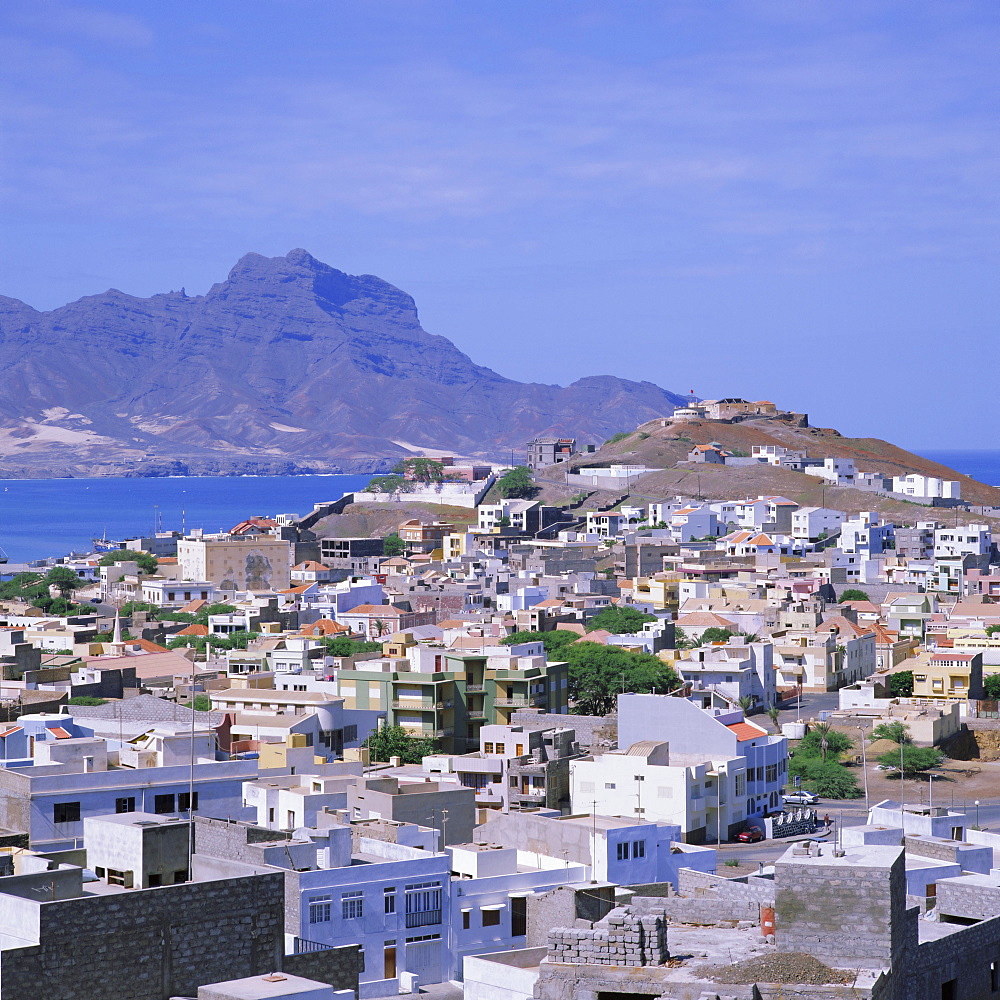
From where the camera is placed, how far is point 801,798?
28.2 meters

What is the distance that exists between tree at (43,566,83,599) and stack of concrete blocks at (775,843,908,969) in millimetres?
63310

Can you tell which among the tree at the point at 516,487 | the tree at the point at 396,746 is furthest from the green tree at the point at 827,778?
the tree at the point at 516,487

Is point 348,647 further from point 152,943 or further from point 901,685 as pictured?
point 152,943

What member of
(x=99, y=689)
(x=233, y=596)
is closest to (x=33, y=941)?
(x=99, y=689)

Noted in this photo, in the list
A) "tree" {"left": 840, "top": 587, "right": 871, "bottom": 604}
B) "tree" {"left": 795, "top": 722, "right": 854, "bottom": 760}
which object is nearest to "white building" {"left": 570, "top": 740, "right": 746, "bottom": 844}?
"tree" {"left": 795, "top": 722, "right": 854, "bottom": 760}

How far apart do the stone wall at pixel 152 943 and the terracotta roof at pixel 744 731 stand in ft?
62.4

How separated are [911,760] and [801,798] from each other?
4951 millimetres

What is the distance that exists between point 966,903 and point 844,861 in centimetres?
287

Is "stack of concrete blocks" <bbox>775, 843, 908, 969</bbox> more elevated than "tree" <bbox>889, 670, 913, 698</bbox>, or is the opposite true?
"stack of concrete blocks" <bbox>775, 843, 908, 969</bbox>

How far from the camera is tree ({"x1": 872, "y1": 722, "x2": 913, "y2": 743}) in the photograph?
3441 centimetres

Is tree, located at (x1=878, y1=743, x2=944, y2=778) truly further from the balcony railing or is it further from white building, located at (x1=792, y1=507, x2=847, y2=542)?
white building, located at (x1=792, y1=507, x2=847, y2=542)

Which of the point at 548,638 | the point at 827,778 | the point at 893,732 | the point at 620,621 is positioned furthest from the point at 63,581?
the point at 827,778

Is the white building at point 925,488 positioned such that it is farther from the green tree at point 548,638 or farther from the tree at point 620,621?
the green tree at point 548,638

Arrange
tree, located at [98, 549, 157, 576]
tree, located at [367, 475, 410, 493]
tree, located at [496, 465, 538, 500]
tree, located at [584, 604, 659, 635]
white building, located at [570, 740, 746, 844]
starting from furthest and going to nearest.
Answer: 1. tree, located at [367, 475, 410, 493]
2. tree, located at [496, 465, 538, 500]
3. tree, located at [98, 549, 157, 576]
4. tree, located at [584, 604, 659, 635]
5. white building, located at [570, 740, 746, 844]
